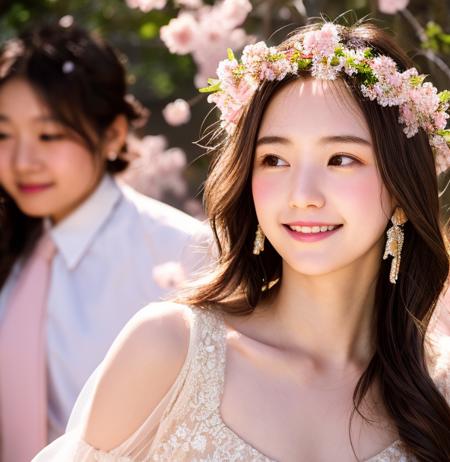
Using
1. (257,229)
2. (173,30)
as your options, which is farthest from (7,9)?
(257,229)

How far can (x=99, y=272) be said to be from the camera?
3893mm

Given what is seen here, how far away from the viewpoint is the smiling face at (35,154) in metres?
3.82

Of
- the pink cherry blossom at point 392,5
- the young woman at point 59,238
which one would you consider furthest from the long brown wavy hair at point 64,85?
the pink cherry blossom at point 392,5

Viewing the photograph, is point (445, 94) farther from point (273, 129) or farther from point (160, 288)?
point (160, 288)

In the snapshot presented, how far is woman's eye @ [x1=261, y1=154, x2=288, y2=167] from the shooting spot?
2.41 metres

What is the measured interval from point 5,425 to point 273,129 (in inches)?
69.7

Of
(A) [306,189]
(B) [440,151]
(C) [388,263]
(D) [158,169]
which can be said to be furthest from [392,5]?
(D) [158,169]

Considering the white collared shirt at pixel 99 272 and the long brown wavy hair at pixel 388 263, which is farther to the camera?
the white collared shirt at pixel 99 272

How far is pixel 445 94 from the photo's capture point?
8.43 ft

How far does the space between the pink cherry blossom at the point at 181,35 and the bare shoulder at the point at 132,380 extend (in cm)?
176

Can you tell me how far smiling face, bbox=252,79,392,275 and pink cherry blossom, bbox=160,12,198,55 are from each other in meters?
1.60

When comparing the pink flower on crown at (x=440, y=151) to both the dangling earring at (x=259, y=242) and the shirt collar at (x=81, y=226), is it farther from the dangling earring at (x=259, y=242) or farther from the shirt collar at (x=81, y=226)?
the shirt collar at (x=81, y=226)

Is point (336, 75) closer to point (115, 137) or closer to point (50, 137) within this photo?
point (50, 137)

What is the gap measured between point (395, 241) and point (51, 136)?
1.68m
